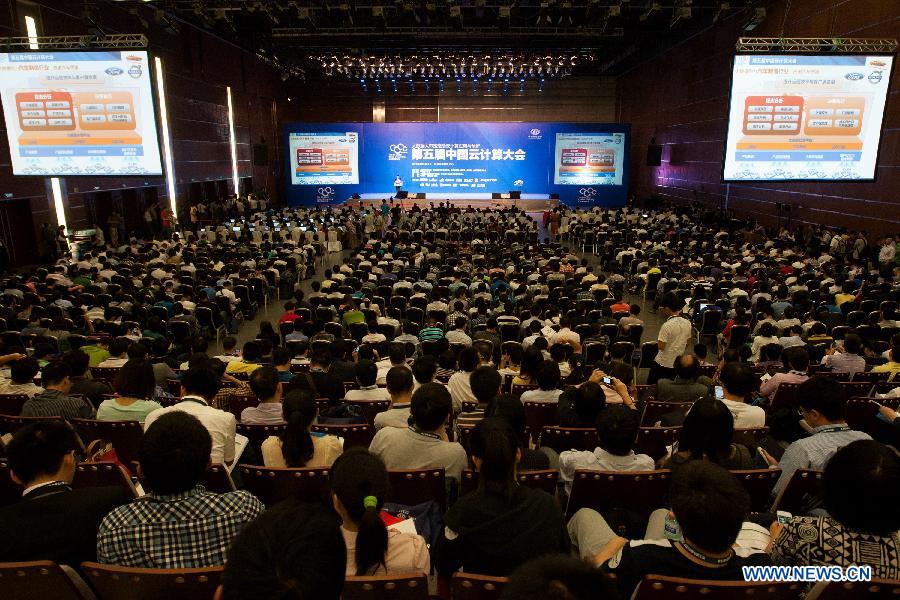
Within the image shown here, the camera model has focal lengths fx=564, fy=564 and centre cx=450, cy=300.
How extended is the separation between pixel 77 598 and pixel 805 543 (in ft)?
8.43

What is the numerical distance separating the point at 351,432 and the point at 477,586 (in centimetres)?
200

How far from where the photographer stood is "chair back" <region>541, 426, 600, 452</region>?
3.66 meters

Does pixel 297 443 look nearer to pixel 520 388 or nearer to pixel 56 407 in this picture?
Answer: pixel 56 407

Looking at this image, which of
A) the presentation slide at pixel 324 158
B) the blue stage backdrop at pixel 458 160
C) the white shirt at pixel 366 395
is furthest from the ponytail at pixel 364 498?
the presentation slide at pixel 324 158

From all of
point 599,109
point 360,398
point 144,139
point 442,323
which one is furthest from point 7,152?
point 599,109

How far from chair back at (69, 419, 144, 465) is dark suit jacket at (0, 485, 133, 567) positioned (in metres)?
1.59

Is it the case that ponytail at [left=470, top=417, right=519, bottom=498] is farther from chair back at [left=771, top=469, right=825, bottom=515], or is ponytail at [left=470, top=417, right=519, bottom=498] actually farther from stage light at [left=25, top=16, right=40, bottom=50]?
stage light at [left=25, top=16, right=40, bottom=50]

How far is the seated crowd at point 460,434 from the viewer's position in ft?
6.31

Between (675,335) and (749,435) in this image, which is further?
(675,335)

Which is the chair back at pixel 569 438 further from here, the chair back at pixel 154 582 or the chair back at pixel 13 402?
the chair back at pixel 13 402

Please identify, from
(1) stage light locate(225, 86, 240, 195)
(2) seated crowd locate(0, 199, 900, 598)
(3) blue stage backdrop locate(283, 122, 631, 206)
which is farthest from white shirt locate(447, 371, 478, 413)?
(3) blue stage backdrop locate(283, 122, 631, 206)

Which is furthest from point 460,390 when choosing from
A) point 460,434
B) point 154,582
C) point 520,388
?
point 154,582

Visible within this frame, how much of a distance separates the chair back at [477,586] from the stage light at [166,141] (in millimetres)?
19865

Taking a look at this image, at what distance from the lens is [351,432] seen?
374 cm
